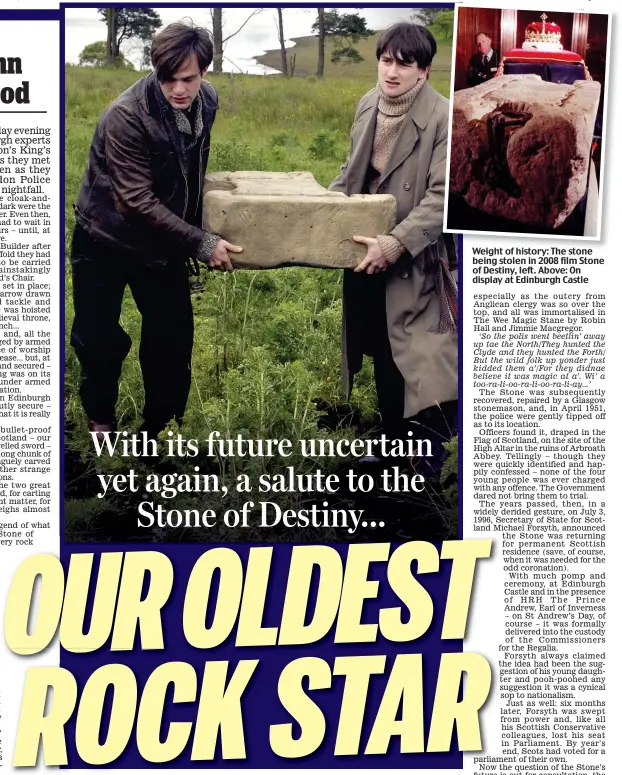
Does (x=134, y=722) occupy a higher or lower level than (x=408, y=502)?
lower

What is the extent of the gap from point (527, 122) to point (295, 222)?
1454 mm

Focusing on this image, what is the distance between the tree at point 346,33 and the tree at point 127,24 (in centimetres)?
97

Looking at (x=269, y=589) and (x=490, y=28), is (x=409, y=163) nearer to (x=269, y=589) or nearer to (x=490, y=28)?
(x=490, y=28)

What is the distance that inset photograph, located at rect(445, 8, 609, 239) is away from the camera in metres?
7.50

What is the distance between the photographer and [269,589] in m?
7.64

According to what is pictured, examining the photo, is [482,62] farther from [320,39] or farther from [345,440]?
[345,440]

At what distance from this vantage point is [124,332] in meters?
8.06

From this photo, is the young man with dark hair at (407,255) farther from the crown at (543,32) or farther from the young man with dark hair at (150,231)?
the young man with dark hair at (150,231)

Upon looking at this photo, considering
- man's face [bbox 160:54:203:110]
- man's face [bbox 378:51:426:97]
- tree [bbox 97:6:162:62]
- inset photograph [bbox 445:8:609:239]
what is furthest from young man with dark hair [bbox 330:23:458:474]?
tree [bbox 97:6:162:62]

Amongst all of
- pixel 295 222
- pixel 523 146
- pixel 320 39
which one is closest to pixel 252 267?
pixel 295 222

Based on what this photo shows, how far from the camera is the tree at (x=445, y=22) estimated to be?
24.7 feet

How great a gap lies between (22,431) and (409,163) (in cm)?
275

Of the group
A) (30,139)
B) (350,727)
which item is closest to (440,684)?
(350,727)

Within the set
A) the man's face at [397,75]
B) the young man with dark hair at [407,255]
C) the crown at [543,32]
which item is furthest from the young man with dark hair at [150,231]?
the crown at [543,32]
